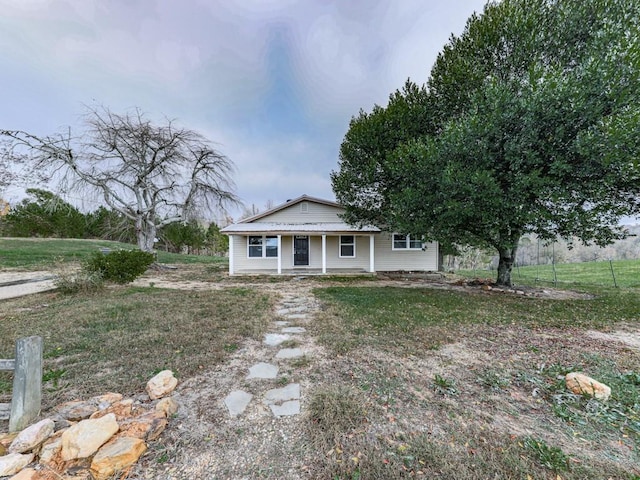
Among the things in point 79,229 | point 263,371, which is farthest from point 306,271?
point 79,229

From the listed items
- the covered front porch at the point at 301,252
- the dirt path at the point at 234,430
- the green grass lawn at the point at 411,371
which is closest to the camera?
the dirt path at the point at 234,430

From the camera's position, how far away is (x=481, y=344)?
158 inches

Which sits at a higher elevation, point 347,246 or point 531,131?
point 531,131

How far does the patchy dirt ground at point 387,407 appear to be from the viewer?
1.84 m

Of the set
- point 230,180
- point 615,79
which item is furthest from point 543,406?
point 230,180

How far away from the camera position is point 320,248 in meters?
14.1

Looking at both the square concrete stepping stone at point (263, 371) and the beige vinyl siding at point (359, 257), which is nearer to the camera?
the square concrete stepping stone at point (263, 371)

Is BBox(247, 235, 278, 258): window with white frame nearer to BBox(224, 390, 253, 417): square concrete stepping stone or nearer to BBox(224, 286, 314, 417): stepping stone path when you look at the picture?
BBox(224, 286, 314, 417): stepping stone path

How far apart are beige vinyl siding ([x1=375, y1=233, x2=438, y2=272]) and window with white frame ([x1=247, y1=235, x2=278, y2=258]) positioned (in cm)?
557

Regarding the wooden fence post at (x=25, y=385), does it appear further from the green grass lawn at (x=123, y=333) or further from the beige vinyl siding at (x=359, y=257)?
the beige vinyl siding at (x=359, y=257)

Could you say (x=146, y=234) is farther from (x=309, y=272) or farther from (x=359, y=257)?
(x=359, y=257)

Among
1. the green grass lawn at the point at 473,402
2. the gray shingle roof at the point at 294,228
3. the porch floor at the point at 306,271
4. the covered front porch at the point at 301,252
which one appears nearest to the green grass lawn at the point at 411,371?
the green grass lawn at the point at 473,402

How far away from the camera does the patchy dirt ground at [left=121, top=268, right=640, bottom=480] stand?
1837 millimetres

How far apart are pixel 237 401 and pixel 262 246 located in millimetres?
11666
